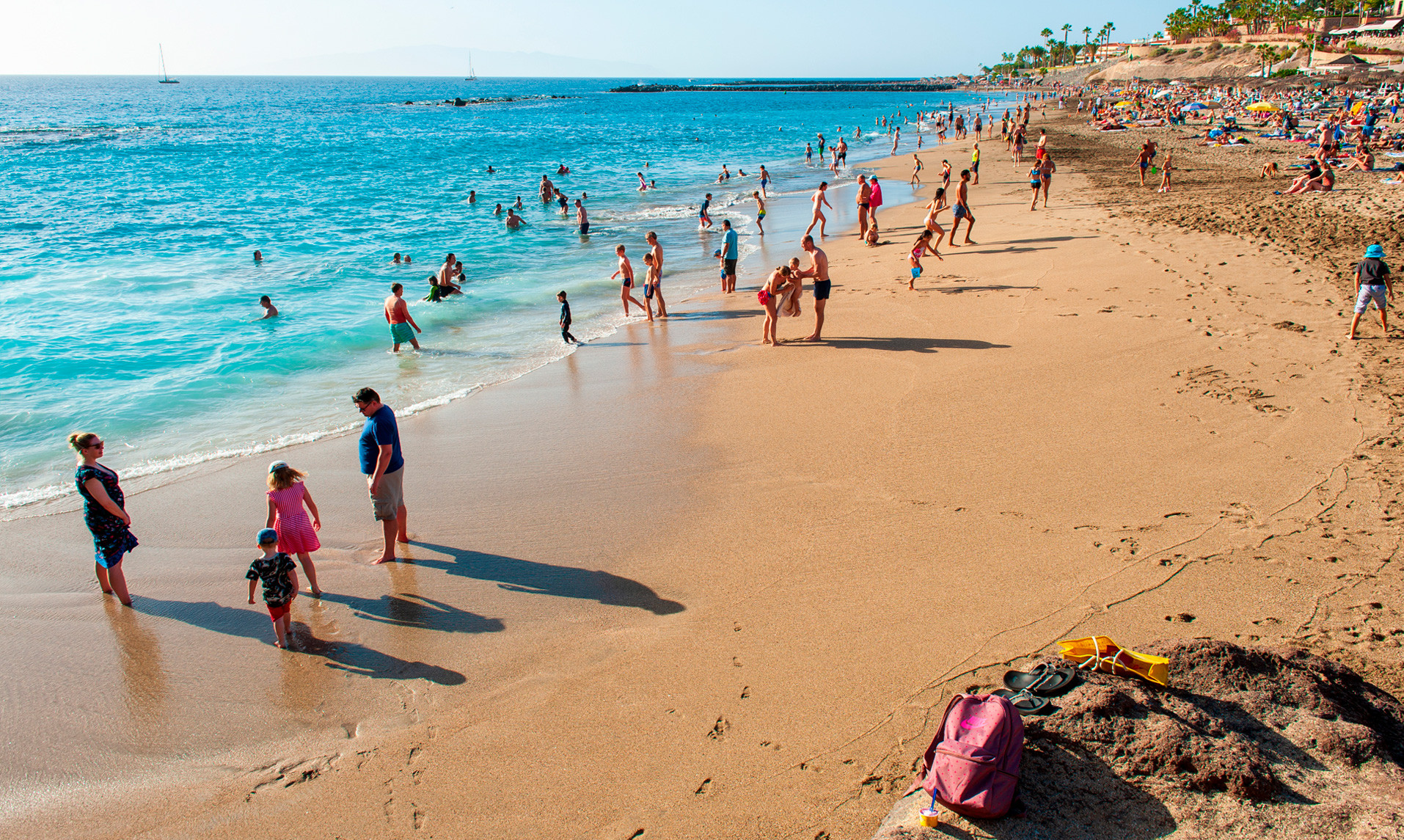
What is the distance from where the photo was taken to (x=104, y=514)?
5.51 metres

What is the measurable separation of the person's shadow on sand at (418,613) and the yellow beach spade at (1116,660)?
3642mm

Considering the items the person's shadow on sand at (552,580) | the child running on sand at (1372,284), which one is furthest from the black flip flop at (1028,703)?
the child running on sand at (1372,284)

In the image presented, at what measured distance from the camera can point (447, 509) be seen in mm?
6980

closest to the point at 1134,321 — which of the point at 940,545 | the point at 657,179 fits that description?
the point at 940,545

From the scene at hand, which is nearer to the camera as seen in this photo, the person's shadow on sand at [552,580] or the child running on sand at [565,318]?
the person's shadow on sand at [552,580]

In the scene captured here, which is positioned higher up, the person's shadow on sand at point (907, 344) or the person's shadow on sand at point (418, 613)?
the person's shadow on sand at point (907, 344)

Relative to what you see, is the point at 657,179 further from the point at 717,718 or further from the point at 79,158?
the point at 79,158

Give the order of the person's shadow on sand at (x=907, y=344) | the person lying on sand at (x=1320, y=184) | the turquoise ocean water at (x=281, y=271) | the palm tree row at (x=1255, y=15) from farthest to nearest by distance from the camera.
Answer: the palm tree row at (x=1255, y=15), the person lying on sand at (x=1320, y=184), the person's shadow on sand at (x=907, y=344), the turquoise ocean water at (x=281, y=271)

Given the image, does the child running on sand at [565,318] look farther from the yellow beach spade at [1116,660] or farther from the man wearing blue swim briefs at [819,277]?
the yellow beach spade at [1116,660]

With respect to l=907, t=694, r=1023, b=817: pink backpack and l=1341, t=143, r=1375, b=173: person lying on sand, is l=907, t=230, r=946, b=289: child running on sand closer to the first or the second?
l=907, t=694, r=1023, b=817: pink backpack

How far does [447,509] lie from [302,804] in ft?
10.9

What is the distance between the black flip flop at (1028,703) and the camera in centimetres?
363

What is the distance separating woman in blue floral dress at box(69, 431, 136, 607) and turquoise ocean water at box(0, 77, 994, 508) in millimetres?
2966

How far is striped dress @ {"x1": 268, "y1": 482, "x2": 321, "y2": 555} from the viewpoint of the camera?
5660 mm
